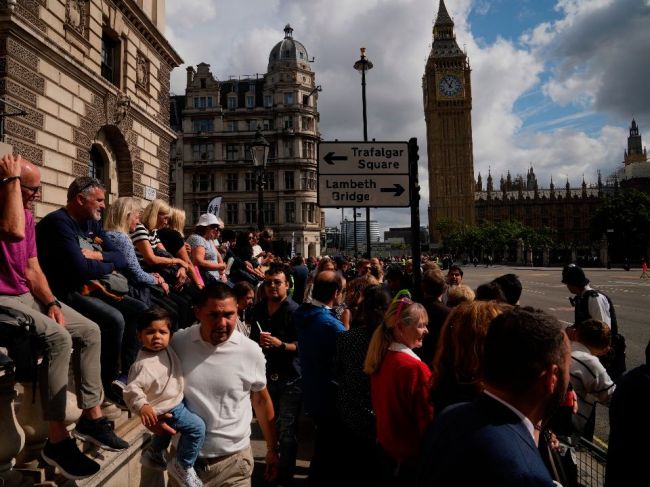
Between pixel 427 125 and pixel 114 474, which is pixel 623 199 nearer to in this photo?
pixel 427 125

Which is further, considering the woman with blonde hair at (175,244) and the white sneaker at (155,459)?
the woman with blonde hair at (175,244)

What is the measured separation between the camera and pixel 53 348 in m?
2.86

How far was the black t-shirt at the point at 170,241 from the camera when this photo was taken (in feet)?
18.6

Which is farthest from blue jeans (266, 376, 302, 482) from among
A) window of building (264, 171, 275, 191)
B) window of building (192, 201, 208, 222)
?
window of building (192, 201, 208, 222)

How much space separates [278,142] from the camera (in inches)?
2040

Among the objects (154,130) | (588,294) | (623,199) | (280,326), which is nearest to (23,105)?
(154,130)

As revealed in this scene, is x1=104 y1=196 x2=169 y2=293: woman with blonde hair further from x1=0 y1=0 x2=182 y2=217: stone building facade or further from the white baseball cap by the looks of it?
x1=0 y1=0 x2=182 y2=217: stone building facade

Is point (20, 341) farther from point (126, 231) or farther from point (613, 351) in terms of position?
point (613, 351)

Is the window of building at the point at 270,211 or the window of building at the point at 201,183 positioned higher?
the window of building at the point at 201,183

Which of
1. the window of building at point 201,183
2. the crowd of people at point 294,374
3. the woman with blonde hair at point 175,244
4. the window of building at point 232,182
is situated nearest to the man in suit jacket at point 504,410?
the crowd of people at point 294,374

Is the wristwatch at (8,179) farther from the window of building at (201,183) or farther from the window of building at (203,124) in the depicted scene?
the window of building at (203,124)

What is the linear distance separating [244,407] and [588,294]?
4242 millimetres

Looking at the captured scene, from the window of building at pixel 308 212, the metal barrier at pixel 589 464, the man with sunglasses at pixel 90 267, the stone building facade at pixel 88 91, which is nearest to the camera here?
the metal barrier at pixel 589 464

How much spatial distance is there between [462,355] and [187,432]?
1.66m
